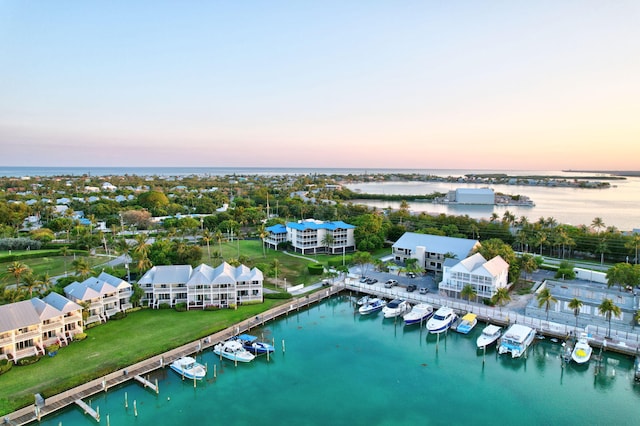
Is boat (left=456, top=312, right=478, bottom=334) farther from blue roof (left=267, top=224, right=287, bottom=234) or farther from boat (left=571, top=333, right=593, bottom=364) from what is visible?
blue roof (left=267, top=224, right=287, bottom=234)

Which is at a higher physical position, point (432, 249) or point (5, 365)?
point (432, 249)

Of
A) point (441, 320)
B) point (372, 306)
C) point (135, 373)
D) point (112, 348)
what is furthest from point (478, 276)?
point (112, 348)

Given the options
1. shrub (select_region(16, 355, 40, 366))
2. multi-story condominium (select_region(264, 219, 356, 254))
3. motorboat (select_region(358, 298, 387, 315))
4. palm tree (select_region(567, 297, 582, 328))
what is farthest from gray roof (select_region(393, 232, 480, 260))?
shrub (select_region(16, 355, 40, 366))

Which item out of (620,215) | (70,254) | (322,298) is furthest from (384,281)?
(620,215)

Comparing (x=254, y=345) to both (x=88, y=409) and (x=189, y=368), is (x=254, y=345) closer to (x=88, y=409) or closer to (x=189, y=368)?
(x=189, y=368)

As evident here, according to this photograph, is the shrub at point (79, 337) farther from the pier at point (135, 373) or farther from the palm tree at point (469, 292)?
the palm tree at point (469, 292)

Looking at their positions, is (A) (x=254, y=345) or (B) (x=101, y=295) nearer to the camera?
(A) (x=254, y=345)

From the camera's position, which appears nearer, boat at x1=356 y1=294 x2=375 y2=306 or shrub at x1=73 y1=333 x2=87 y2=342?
shrub at x1=73 y1=333 x2=87 y2=342
